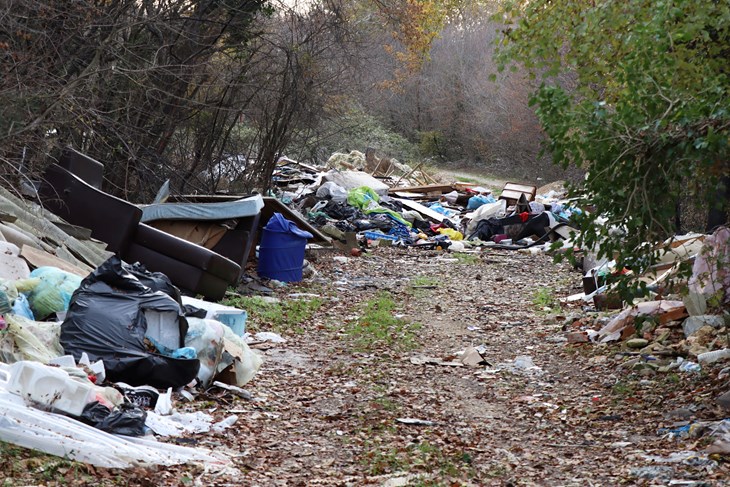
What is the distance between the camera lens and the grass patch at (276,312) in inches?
370

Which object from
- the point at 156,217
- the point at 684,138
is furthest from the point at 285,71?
the point at 684,138

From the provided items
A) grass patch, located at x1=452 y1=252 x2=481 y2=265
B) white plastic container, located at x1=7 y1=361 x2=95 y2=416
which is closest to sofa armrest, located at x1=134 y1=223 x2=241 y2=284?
white plastic container, located at x1=7 y1=361 x2=95 y2=416

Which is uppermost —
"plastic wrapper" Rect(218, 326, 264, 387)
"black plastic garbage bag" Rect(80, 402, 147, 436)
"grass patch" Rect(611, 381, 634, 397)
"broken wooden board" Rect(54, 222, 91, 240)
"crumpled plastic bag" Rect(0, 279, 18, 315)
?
"broken wooden board" Rect(54, 222, 91, 240)

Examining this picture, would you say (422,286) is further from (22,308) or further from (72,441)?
(72,441)

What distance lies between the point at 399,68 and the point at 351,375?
3162 centimetres

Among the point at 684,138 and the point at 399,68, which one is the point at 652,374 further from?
the point at 399,68

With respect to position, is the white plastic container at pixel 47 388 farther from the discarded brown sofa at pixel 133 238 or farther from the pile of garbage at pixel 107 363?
the discarded brown sofa at pixel 133 238

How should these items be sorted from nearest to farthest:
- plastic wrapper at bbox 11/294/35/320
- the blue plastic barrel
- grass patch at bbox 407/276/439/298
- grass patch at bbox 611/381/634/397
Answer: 1. plastic wrapper at bbox 11/294/35/320
2. grass patch at bbox 611/381/634/397
3. the blue plastic barrel
4. grass patch at bbox 407/276/439/298

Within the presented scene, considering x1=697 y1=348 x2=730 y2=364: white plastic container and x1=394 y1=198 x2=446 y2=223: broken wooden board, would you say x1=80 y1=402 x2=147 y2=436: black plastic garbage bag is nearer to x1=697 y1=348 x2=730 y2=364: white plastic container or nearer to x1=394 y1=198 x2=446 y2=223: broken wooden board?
x1=697 y1=348 x2=730 y2=364: white plastic container

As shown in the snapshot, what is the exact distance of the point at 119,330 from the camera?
6.14 m

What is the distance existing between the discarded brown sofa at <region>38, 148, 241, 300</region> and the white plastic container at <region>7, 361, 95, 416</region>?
469 centimetres

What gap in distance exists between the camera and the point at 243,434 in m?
5.67

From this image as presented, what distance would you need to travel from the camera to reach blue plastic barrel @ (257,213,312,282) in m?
11.9

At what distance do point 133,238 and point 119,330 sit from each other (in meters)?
3.78
